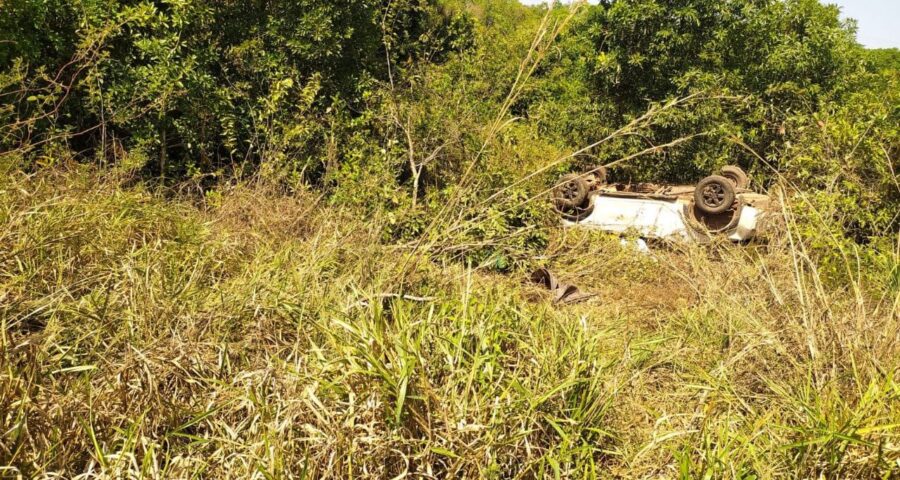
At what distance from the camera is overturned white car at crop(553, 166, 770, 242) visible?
7625 mm

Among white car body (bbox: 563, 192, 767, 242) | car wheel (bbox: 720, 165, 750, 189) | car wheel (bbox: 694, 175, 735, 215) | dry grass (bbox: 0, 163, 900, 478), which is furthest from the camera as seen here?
car wheel (bbox: 720, 165, 750, 189)

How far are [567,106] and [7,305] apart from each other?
11.0m

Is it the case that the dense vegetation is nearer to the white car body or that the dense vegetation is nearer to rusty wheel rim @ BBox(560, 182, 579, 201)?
the white car body

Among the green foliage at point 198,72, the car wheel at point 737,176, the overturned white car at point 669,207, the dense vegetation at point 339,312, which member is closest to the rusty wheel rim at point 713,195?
the overturned white car at point 669,207

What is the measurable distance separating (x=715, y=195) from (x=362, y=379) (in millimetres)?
6904

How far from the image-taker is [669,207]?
8.27 meters

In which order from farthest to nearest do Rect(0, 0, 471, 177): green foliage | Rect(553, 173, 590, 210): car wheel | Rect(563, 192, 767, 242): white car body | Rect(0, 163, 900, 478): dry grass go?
Rect(553, 173, 590, 210): car wheel, Rect(563, 192, 767, 242): white car body, Rect(0, 0, 471, 177): green foliage, Rect(0, 163, 900, 478): dry grass

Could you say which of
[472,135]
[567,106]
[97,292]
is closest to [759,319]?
[97,292]

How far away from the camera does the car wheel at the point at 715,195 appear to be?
7703 mm

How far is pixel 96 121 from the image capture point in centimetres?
557

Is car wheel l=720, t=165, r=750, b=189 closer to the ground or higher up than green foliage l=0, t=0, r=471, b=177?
closer to the ground

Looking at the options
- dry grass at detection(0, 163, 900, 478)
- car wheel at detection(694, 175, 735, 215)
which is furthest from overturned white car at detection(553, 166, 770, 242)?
dry grass at detection(0, 163, 900, 478)

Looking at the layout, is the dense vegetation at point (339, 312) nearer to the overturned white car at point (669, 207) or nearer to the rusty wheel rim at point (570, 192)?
the overturned white car at point (669, 207)

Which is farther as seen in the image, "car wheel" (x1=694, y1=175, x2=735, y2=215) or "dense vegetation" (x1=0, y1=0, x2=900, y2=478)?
"car wheel" (x1=694, y1=175, x2=735, y2=215)
